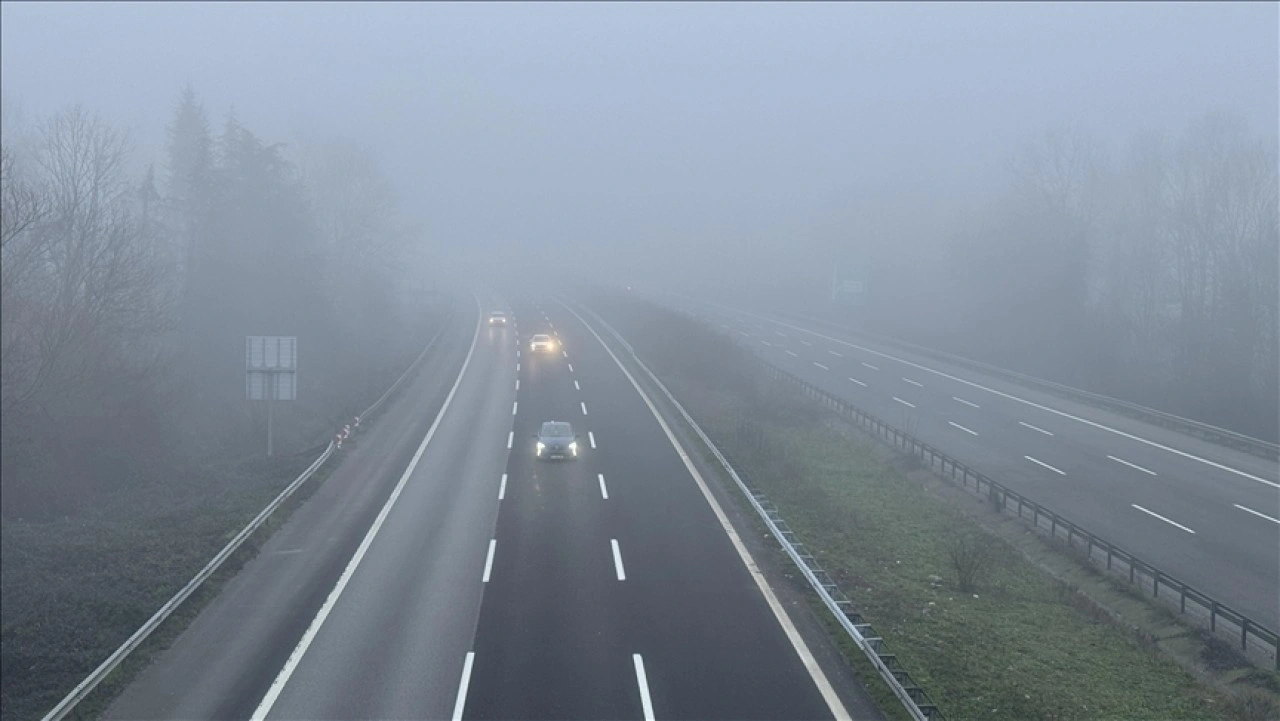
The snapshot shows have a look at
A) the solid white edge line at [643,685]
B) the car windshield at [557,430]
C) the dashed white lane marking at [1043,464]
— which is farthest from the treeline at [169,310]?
the dashed white lane marking at [1043,464]

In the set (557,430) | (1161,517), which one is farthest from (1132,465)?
(557,430)

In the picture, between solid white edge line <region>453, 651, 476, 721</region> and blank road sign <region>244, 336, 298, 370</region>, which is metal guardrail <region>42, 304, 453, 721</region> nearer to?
blank road sign <region>244, 336, 298, 370</region>

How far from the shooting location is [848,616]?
17.0 metres

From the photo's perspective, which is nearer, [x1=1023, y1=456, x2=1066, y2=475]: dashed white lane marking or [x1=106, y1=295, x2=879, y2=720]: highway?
[x1=106, y1=295, x2=879, y2=720]: highway

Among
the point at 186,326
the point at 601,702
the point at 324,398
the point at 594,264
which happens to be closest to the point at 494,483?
the point at 601,702

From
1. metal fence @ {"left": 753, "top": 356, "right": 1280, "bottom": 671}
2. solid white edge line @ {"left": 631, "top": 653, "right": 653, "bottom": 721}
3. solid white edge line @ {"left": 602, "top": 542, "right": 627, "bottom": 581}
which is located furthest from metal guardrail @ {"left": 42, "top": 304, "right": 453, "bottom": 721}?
metal fence @ {"left": 753, "top": 356, "right": 1280, "bottom": 671}

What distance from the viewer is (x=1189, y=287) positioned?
6031cm

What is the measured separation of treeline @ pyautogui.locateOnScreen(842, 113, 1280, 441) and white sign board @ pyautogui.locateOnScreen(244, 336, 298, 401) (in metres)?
39.8

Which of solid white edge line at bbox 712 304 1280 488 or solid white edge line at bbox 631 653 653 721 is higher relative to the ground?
solid white edge line at bbox 712 304 1280 488

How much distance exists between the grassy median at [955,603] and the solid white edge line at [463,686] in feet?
20.4

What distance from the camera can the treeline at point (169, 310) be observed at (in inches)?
1200

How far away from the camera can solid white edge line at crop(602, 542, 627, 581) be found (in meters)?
21.0

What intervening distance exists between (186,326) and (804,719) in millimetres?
42992

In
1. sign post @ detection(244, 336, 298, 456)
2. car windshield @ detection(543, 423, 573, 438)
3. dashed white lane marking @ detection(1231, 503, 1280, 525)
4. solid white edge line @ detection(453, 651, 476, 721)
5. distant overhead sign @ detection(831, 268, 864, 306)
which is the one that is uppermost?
distant overhead sign @ detection(831, 268, 864, 306)
